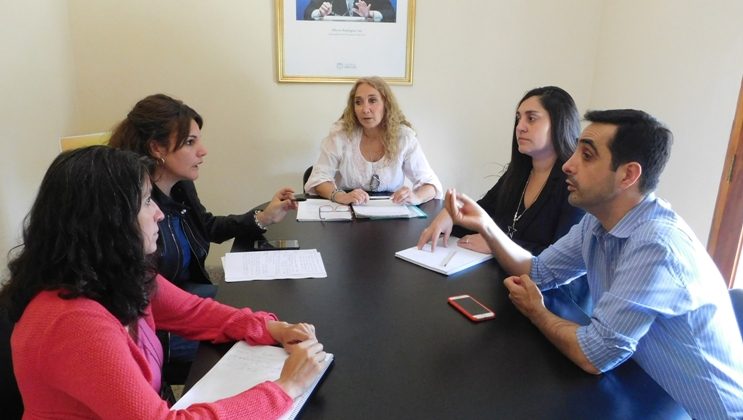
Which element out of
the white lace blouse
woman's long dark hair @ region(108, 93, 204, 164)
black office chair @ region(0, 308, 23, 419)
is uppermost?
woman's long dark hair @ region(108, 93, 204, 164)

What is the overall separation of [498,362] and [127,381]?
27.1 inches

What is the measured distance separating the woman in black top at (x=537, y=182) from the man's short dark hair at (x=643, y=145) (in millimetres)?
599

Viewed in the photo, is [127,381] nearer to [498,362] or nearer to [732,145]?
[498,362]

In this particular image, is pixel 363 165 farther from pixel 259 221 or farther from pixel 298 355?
pixel 298 355

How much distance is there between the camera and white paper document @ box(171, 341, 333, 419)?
0.85 m

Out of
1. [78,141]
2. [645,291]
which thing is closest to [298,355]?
[645,291]

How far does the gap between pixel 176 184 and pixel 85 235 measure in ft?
3.29

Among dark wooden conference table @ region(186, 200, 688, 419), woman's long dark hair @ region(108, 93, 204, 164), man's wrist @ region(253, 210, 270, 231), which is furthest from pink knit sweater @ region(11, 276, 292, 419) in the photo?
man's wrist @ region(253, 210, 270, 231)

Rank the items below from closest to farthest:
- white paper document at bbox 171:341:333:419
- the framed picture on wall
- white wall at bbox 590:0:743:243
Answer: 1. white paper document at bbox 171:341:333:419
2. white wall at bbox 590:0:743:243
3. the framed picture on wall

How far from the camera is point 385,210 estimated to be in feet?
6.97

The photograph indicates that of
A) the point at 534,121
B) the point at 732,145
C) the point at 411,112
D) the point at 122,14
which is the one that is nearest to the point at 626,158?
the point at 534,121

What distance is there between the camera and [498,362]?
0.99 m

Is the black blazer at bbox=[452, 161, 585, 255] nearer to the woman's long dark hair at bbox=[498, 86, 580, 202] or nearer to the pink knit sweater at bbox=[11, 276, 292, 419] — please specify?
the woman's long dark hair at bbox=[498, 86, 580, 202]

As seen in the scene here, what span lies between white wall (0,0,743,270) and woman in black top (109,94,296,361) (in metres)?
0.96
